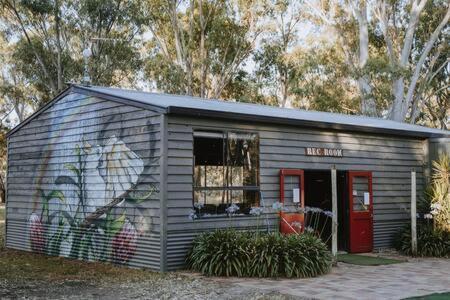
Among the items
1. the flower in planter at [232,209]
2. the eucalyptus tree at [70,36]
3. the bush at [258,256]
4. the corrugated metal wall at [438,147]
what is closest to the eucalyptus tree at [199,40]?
the eucalyptus tree at [70,36]

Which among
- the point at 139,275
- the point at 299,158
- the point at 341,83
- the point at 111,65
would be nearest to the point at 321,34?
the point at 341,83

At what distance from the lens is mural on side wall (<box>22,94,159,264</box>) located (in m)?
9.99

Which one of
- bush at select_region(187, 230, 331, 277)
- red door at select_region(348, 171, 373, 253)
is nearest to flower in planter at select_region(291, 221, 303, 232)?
bush at select_region(187, 230, 331, 277)

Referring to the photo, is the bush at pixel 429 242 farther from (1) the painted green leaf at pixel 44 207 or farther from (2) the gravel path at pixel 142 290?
(1) the painted green leaf at pixel 44 207

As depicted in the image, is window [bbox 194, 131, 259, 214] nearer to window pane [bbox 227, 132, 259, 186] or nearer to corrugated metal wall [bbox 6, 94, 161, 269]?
window pane [bbox 227, 132, 259, 186]

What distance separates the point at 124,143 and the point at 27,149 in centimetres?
380

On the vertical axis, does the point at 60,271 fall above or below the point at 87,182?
below

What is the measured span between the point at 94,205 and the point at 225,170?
261 cm

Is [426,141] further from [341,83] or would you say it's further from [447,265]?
[341,83]

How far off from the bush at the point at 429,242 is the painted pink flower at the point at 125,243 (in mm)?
5896

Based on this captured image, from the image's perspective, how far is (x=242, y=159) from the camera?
1055cm

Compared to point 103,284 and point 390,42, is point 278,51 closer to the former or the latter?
point 390,42

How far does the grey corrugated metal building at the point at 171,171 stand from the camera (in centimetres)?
966

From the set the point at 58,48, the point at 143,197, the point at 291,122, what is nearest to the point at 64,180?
the point at 143,197
